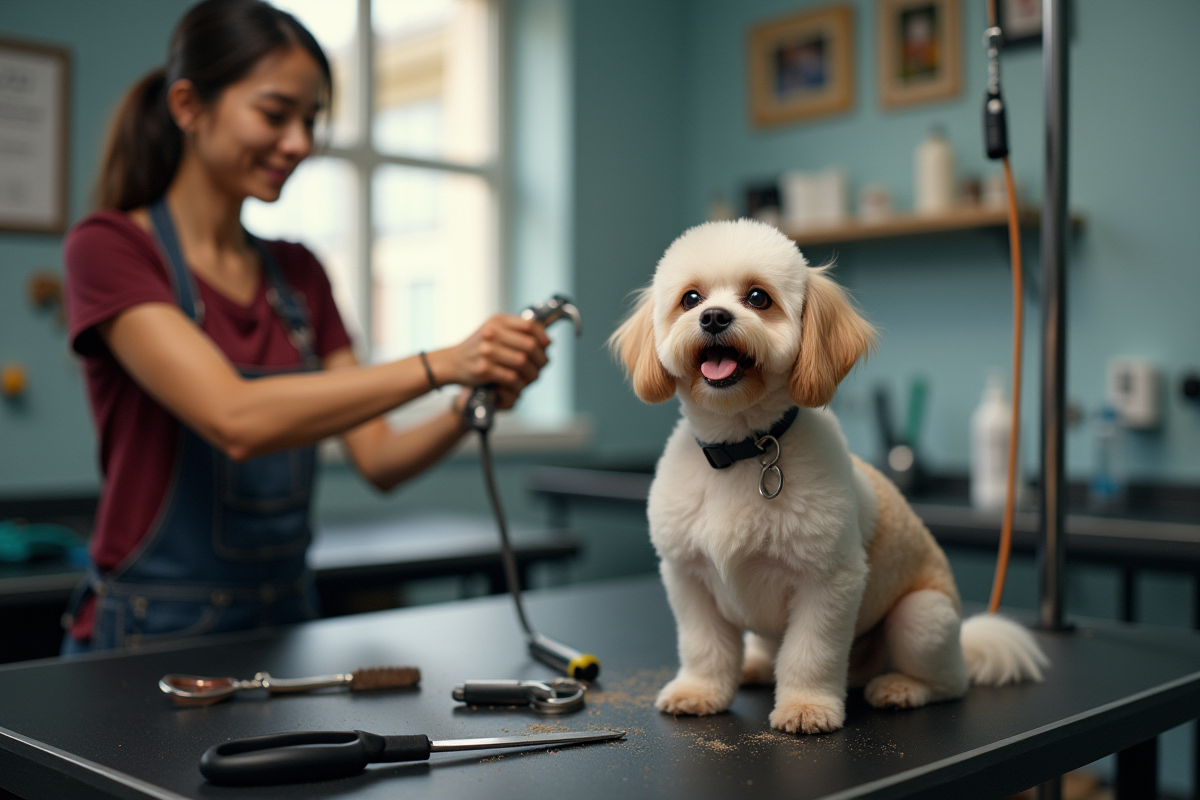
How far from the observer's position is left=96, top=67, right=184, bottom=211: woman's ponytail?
1386 millimetres

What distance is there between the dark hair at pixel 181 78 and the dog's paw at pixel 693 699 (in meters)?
1.00

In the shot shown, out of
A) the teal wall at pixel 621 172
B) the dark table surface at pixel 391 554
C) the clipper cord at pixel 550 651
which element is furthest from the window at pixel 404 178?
the clipper cord at pixel 550 651

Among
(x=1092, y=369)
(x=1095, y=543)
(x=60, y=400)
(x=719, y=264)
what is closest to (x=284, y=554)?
(x=719, y=264)

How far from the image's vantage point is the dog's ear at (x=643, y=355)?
811mm

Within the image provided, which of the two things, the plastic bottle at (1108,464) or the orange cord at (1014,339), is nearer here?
the orange cord at (1014,339)

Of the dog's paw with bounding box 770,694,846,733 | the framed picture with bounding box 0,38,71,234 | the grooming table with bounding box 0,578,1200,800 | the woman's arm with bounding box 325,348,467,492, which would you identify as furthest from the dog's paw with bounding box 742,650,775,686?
the framed picture with bounding box 0,38,71,234

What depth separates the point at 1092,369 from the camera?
312 centimetres

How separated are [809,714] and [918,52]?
3350mm

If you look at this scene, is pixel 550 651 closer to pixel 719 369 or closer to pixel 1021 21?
pixel 719 369

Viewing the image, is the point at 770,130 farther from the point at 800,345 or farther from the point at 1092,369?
the point at 800,345

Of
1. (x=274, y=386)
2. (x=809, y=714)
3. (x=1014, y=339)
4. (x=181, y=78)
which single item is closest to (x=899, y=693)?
(x=809, y=714)

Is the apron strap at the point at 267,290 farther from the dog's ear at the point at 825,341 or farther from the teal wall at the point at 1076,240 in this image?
the teal wall at the point at 1076,240

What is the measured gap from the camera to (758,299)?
0.78m

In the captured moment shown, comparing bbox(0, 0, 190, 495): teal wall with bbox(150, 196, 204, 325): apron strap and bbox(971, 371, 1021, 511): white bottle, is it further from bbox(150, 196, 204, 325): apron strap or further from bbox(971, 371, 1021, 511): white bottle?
bbox(971, 371, 1021, 511): white bottle
